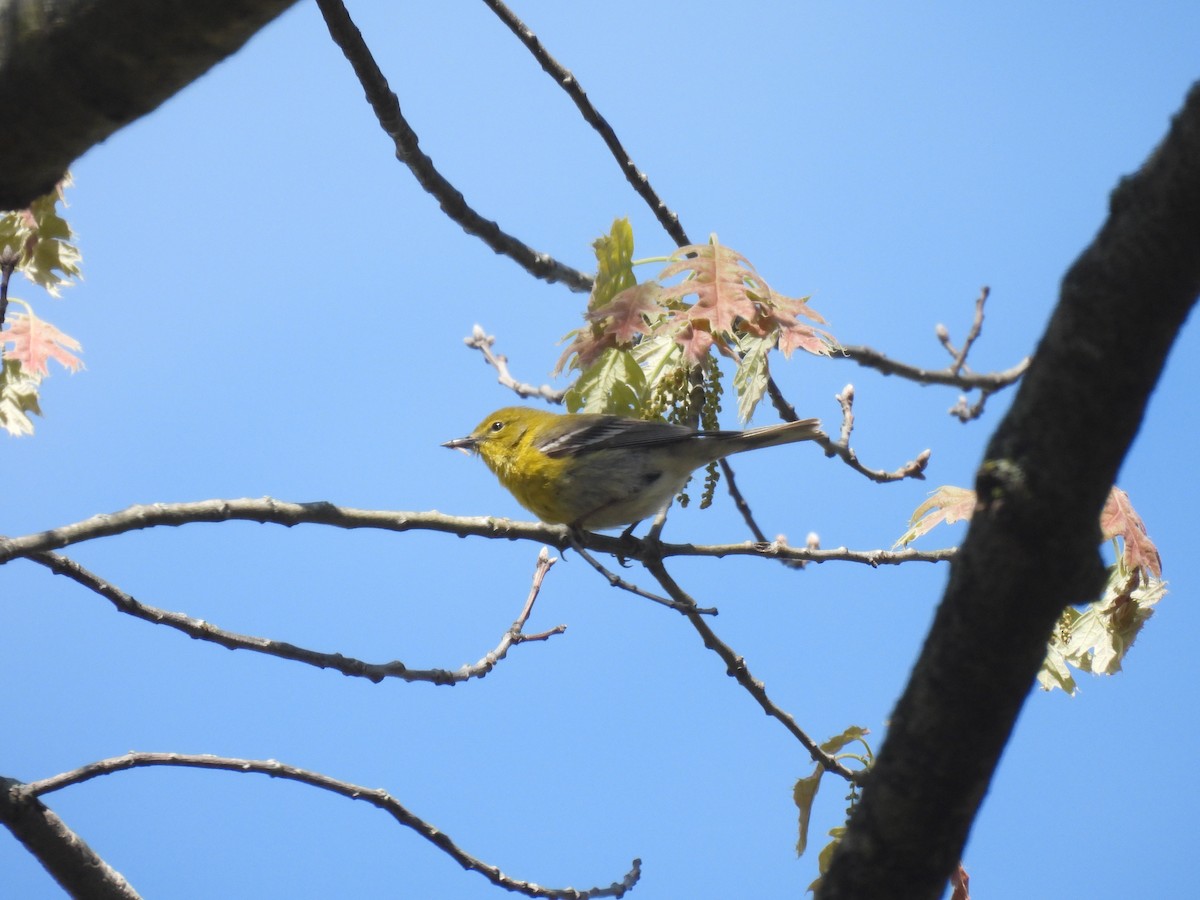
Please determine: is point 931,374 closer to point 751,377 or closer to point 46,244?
point 751,377

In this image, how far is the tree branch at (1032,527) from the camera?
1510mm

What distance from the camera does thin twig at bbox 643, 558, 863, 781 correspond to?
3707 mm

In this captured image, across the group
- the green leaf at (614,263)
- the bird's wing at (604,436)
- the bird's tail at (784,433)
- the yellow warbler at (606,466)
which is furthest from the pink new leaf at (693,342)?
the bird's wing at (604,436)

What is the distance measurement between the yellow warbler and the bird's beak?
272mm

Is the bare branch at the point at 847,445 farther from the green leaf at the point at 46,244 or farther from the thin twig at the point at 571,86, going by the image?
the green leaf at the point at 46,244

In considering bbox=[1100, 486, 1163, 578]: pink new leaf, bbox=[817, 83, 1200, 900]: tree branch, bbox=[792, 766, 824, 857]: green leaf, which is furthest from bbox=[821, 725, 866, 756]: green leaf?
bbox=[817, 83, 1200, 900]: tree branch

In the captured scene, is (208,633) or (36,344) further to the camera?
(36,344)

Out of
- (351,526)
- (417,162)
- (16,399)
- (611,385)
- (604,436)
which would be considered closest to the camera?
(351,526)

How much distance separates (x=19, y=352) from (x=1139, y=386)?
4891 mm

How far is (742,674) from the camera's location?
373 cm

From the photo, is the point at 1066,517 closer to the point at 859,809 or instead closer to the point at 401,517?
the point at 859,809

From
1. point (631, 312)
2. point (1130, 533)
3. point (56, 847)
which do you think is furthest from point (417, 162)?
point (1130, 533)

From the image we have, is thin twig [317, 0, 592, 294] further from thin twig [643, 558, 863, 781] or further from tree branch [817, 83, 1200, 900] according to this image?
tree branch [817, 83, 1200, 900]

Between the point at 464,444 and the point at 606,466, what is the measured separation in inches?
48.1
